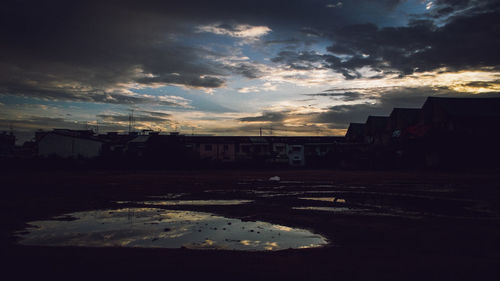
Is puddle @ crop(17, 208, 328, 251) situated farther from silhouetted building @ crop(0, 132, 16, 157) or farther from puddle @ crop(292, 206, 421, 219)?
silhouetted building @ crop(0, 132, 16, 157)

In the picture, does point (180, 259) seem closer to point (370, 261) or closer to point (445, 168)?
point (370, 261)

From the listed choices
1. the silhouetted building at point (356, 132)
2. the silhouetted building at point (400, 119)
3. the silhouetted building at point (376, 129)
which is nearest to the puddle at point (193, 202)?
the silhouetted building at point (400, 119)

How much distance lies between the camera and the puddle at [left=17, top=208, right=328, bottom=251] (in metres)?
7.88

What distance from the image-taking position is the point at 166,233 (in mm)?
9008

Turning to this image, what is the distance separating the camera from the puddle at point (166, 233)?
25.9 feet

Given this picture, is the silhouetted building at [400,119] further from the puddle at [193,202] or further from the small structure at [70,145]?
the small structure at [70,145]

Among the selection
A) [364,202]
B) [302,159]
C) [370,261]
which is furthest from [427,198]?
[302,159]

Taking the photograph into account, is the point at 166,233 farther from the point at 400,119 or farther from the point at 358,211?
the point at 400,119

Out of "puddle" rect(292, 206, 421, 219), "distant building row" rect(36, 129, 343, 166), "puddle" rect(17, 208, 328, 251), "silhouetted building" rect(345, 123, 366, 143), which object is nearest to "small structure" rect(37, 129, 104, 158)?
"distant building row" rect(36, 129, 343, 166)

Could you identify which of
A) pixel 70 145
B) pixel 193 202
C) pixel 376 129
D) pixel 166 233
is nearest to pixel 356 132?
pixel 376 129

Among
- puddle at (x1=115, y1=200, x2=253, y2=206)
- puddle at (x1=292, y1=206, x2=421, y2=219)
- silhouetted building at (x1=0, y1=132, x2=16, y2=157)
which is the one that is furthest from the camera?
silhouetted building at (x1=0, y1=132, x2=16, y2=157)

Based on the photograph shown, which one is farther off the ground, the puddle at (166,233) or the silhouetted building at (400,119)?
the silhouetted building at (400,119)

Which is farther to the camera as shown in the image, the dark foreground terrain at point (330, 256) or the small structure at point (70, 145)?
the small structure at point (70, 145)

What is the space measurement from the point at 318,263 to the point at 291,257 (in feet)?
2.02
